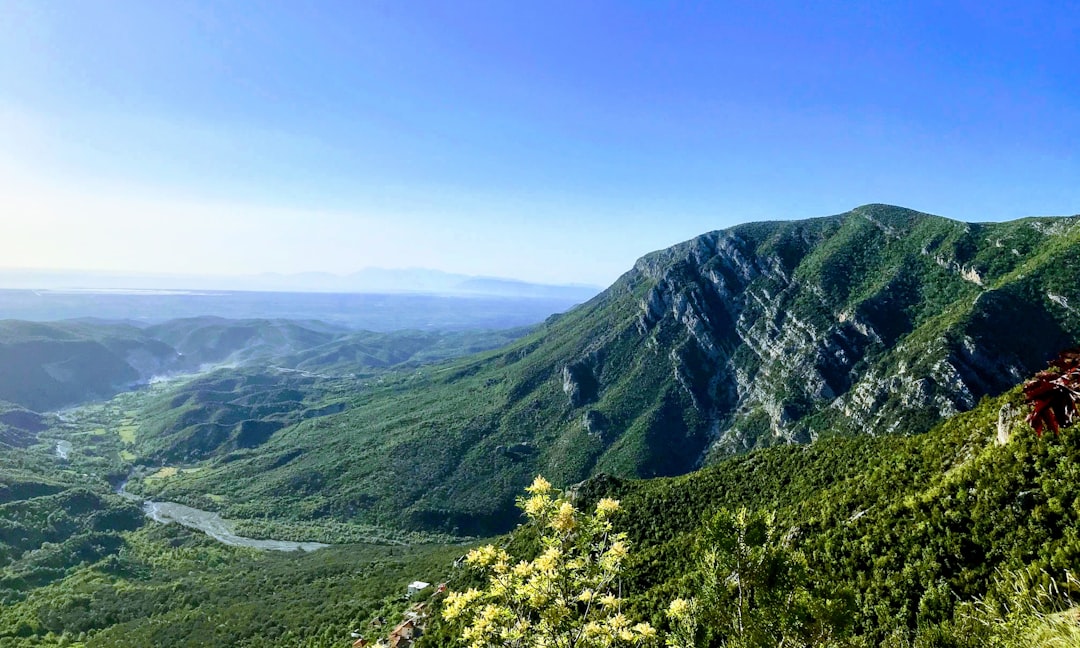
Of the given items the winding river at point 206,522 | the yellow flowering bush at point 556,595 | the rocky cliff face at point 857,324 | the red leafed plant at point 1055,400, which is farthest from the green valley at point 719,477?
the red leafed plant at point 1055,400

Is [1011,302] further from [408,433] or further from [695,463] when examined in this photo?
[408,433]

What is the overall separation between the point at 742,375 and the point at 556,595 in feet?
536

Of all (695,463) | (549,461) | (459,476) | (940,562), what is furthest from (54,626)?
(695,463)

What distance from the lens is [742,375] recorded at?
16138 cm

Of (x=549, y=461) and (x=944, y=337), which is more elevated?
(x=944, y=337)

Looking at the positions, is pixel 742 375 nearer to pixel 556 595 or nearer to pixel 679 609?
pixel 679 609

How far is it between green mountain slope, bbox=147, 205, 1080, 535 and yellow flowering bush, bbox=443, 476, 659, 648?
4545 inches

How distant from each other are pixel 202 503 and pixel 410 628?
148m

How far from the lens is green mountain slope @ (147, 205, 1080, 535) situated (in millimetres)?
109375

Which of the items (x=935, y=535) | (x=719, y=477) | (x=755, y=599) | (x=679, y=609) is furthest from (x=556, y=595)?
(x=719, y=477)

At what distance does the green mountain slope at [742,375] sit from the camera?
10938 centimetres

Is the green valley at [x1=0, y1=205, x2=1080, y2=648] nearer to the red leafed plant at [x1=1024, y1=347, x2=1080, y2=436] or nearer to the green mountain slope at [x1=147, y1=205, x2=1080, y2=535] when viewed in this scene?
the green mountain slope at [x1=147, y1=205, x2=1080, y2=535]

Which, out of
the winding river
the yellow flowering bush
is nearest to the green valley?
the yellow flowering bush

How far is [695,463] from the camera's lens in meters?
144
